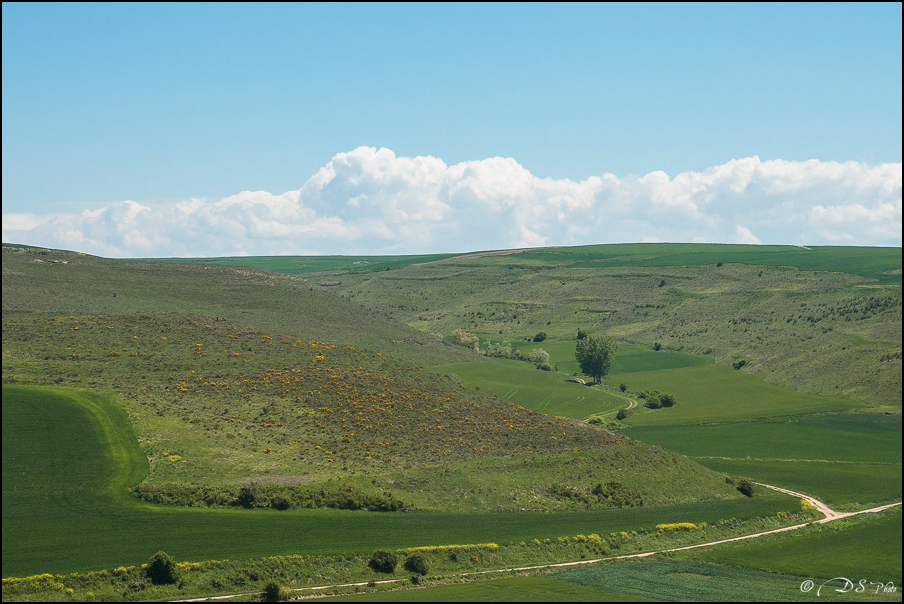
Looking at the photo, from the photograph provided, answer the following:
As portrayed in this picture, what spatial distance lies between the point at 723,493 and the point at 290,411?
44.1 m

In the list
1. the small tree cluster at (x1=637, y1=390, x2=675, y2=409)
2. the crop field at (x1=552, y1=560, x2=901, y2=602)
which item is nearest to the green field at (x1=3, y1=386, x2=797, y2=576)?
the crop field at (x1=552, y1=560, x2=901, y2=602)

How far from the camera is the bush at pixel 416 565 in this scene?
47.8 metres

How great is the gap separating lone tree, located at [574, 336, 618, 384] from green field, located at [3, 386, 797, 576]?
72010 millimetres

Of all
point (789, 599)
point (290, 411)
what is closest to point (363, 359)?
point (290, 411)

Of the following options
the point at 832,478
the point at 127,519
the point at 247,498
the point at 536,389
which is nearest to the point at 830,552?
the point at 832,478

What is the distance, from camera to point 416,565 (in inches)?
1882

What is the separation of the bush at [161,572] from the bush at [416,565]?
1451 centimetres

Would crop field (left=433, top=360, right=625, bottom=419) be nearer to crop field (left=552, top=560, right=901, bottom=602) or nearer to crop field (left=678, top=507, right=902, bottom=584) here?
crop field (left=678, top=507, right=902, bottom=584)

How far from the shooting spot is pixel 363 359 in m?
98.6

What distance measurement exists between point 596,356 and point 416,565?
9657cm

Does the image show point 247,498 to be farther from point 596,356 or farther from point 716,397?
point 596,356

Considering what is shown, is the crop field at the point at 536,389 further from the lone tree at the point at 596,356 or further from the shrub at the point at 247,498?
the shrub at the point at 247,498

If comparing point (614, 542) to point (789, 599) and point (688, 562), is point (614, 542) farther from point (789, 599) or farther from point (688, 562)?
point (789, 599)

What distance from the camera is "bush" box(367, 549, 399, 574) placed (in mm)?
47438
